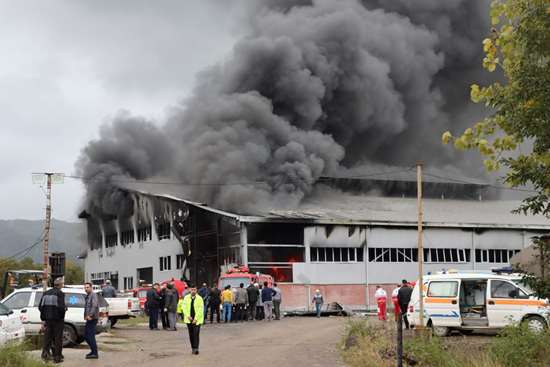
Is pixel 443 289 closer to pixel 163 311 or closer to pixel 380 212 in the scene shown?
pixel 163 311

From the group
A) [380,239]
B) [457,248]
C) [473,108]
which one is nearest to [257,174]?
[380,239]

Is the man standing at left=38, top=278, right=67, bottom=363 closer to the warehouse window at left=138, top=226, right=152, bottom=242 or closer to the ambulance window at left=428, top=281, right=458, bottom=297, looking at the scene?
the ambulance window at left=428, top=281, right=458, bottom=297

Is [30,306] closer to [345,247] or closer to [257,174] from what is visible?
[345,247]

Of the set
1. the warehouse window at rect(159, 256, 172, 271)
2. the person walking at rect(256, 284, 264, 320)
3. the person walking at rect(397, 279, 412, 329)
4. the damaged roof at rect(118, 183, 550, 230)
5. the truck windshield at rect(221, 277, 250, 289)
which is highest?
the damaged roof at rect(118, 183, 550, 230)

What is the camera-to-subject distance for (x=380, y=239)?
35062 millimetres

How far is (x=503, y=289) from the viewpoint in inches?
623

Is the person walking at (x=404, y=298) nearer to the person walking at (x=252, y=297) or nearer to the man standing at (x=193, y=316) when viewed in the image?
the person walking at (x=252, y=297)

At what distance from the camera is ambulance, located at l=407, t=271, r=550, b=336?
50.5ft

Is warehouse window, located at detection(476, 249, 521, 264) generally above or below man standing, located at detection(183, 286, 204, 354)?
above

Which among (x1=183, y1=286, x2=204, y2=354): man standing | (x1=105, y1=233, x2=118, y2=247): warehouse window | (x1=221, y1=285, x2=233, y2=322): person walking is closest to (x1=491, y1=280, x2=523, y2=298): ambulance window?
(x1=183, y1=286, x2=204, y2=354): man standing

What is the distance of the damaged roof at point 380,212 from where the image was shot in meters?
34.5

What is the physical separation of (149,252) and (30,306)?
25.2 m

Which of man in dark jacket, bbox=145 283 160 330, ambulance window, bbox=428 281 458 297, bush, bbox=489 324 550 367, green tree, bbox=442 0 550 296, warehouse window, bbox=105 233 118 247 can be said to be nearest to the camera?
green tree, bbox=442 0 550 296

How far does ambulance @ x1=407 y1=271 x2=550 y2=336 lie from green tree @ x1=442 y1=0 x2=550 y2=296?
7.12 metres
